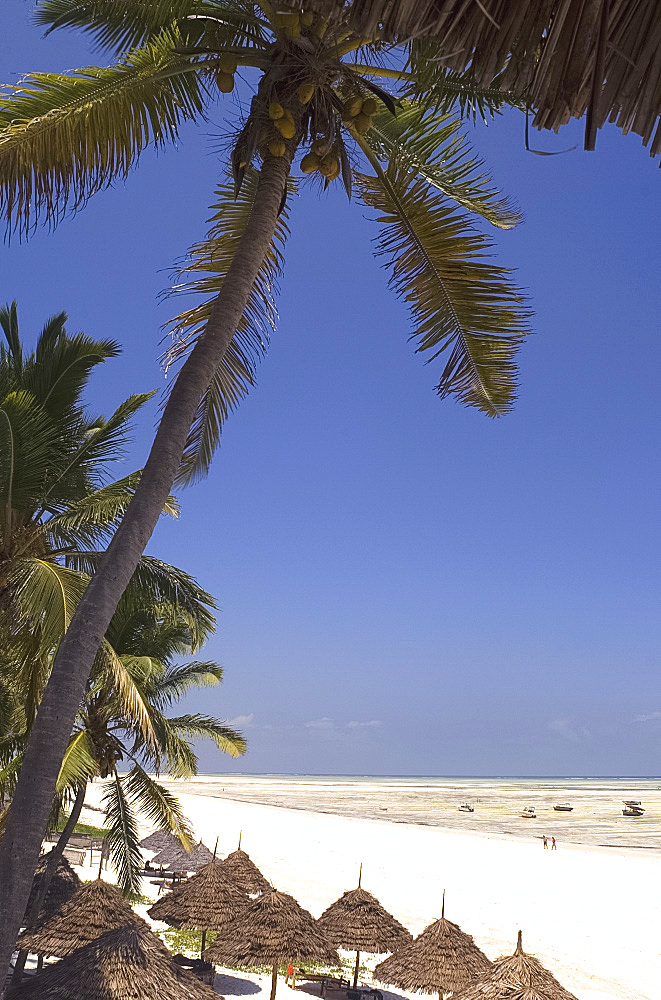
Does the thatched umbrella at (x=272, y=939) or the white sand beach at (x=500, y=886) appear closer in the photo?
the thatched umbrella at (x=272, y=939)

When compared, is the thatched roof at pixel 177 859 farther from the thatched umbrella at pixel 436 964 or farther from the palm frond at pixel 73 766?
the thatched umbrella at pixel 436 964

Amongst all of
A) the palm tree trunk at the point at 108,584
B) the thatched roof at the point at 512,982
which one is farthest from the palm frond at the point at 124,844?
the palm tree trunk at the point at 108,584

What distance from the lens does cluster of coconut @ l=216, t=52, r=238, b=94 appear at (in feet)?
16.6

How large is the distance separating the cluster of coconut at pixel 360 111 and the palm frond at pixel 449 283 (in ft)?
2.45

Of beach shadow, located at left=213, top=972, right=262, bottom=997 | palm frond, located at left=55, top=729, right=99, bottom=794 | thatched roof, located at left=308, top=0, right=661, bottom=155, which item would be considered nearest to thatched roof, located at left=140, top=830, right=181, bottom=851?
beach shadow, located at left=213, top=972, right=262, bottom=997

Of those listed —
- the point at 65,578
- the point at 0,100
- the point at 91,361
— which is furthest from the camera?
the point at 91,361

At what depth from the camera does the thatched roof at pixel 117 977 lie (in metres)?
6.36

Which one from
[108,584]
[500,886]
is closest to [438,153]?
[108,584]

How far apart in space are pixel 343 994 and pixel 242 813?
43657 mm

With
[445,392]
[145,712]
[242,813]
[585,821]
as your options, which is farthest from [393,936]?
[585,821]

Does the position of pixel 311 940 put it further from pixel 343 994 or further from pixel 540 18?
pixel 540 18

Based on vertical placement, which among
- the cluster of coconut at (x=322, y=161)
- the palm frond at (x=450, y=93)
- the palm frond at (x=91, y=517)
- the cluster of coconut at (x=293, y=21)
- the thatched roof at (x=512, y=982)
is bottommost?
the thatched roof at (x=512, y=982)

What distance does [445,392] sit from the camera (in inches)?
262

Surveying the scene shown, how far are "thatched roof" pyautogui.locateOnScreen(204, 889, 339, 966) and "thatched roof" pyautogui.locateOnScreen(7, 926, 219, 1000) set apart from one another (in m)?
3.89
